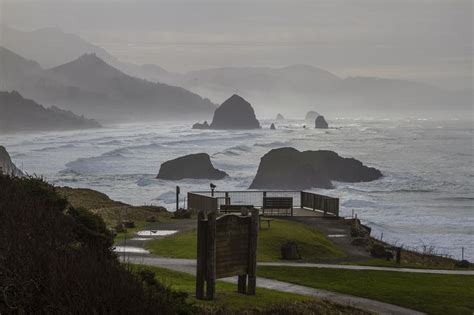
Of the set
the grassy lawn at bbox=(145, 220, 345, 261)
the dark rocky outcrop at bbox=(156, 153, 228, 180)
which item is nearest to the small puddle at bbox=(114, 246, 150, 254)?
the grassy lawn at bbox=(145, 220, 345, 261)

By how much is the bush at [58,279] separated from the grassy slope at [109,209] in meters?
19.1

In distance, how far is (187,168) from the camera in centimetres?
9494

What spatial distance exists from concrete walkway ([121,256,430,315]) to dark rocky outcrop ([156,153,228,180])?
217 ft

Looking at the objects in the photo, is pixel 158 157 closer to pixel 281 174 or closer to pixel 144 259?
pixel 281 174

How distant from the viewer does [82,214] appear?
75.5ft

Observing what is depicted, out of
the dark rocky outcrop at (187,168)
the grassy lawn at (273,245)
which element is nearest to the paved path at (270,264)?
the grassy lawn at (273,245)

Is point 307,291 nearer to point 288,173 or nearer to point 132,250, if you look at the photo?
point 132,250

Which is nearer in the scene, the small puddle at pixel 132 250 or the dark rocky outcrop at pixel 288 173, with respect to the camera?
the small puddle at pixel 132 250

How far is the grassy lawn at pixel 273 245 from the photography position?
3017cm

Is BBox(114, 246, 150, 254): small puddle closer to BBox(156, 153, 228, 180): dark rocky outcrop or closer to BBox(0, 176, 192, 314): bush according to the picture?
BBox(0, 176, 192, 314): bush

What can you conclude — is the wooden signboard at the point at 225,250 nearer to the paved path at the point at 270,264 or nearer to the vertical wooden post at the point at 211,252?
the vertical wooden post at the point at 211,252

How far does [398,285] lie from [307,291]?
3655mm

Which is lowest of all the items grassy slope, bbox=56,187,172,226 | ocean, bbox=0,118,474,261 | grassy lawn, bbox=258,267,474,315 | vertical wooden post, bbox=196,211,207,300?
ocean, bbox=0,118,474,261

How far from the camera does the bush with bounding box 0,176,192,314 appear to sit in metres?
13.2
